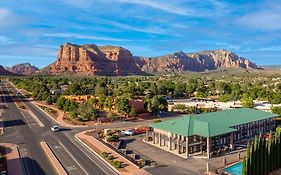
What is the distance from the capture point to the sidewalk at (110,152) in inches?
1576

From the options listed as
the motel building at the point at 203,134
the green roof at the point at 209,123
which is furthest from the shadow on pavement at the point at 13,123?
the green roof at the point at 209,123

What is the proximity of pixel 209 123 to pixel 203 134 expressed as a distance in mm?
3983

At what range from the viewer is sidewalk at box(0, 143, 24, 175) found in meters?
39.9

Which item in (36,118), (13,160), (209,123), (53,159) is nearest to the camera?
(13,160)

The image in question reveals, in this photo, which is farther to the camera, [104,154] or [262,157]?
[104,154]

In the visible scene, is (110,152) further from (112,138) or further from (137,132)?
(137,132)

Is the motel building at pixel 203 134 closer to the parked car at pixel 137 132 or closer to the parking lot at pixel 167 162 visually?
the parking lot at pixel 167 162

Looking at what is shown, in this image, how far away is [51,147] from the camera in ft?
170

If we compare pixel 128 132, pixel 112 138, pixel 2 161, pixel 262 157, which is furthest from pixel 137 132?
pixel 262 157

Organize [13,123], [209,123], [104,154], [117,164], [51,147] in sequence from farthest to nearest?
1. [13,123]
2. [51,147]
3. [209,123]
4. [104,154]
5. [117,164]

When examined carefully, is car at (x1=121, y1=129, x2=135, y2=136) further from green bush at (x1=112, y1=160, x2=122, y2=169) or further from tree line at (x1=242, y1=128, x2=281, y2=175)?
tree line at (x1=242, y1=128, x2=281, y2=175)

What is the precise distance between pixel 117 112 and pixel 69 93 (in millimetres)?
39834

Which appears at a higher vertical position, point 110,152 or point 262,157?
point 262,157

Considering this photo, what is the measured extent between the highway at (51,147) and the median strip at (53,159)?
0.54 metres
